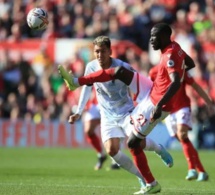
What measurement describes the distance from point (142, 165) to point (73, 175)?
150 inches

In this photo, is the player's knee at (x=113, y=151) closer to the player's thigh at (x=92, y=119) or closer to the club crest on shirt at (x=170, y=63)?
the club crest on shirt at (x=170, y=63)

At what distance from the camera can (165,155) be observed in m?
12.8

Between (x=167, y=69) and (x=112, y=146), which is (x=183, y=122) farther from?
(x=167, y=69)

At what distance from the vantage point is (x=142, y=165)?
1159 centimetres

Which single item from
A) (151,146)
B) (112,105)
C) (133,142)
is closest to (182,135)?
(151,146)

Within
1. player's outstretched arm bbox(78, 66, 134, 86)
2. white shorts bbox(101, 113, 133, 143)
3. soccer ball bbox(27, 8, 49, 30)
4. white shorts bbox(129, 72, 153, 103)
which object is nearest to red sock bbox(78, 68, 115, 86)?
player's outstretched arm bbox(78, 66, 134, 86)

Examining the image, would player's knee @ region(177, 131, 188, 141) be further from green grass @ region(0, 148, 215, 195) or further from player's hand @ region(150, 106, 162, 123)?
player's hand @ region(150, 106, 162, 123)

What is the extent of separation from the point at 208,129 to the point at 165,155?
9.80m

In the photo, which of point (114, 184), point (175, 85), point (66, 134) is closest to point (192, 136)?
point (66, 134)

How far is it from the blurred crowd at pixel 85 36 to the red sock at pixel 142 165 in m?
10.9

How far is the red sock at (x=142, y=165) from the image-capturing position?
11.5m

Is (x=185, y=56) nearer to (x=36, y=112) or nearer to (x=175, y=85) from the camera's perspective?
(x=175, y=85)

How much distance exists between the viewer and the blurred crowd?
2366 cm

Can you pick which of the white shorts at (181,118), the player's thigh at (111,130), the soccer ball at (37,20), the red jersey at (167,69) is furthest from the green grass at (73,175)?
the soccer ball at (37,20)
